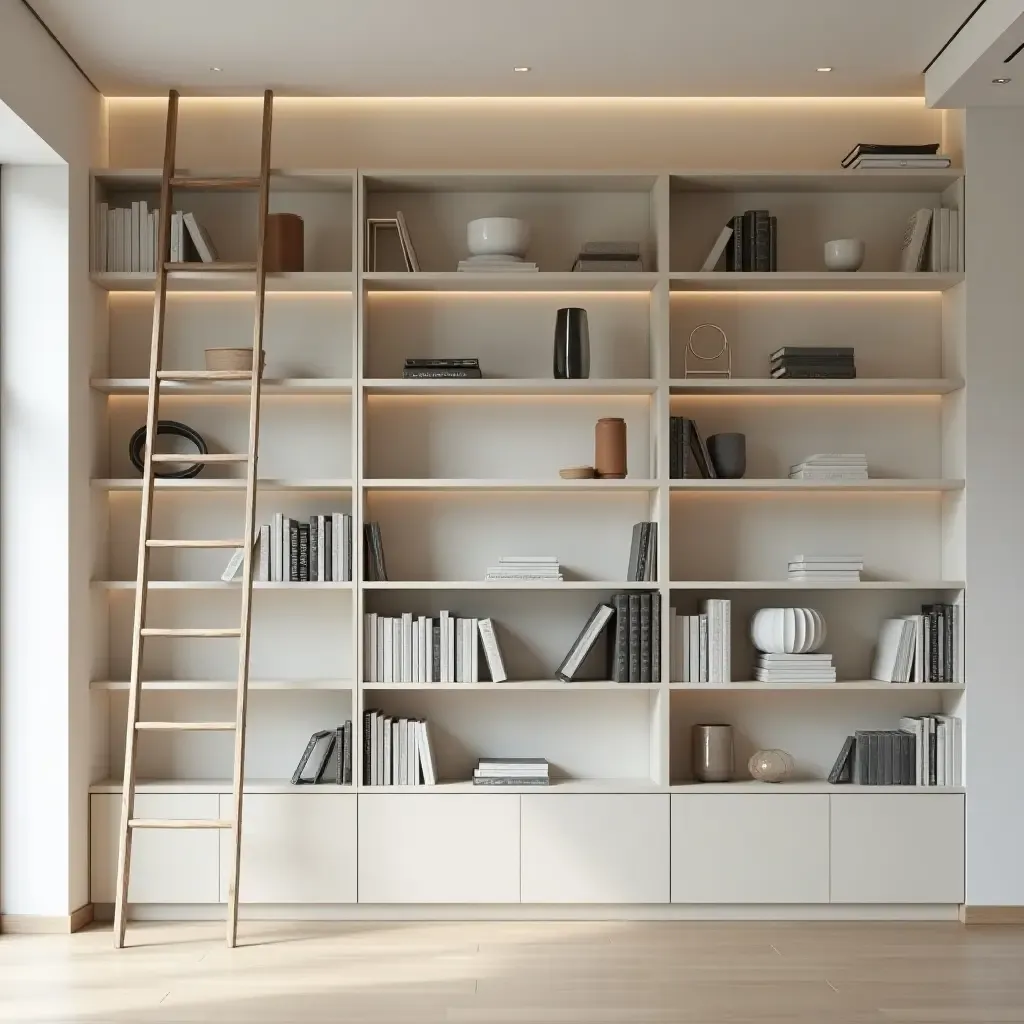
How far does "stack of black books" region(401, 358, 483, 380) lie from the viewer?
4.90 meters

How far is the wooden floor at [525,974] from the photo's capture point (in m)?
3.80

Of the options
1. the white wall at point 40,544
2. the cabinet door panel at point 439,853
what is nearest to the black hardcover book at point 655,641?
the cabinet door panel at point 439,853

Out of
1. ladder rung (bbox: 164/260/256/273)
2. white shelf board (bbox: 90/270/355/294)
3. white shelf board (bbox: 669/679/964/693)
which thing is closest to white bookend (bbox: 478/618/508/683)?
white shelf board (bbox: 669/679/964/693)

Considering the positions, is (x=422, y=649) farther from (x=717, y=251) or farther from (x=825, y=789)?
(x=717, y=251)

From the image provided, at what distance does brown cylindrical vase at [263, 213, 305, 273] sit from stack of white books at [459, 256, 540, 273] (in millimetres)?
654

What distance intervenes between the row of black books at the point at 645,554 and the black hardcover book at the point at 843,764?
0.98 meters

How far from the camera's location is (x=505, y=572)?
193 inches

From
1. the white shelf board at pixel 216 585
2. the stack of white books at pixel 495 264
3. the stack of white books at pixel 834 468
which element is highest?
the stack of white books at pixel 495 264

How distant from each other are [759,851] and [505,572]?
4.64 ft

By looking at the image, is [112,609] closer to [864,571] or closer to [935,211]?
[864,571]

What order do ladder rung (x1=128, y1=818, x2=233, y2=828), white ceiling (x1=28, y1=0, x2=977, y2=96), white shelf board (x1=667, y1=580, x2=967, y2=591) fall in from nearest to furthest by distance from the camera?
white ceiling (x1=28, y1=0, x2=977, y2=96) < ladder rung (x1=128, y1=818, x2=233, y2=828) < white shelf board (x1=667, y1=580, x2=967, y2=591)

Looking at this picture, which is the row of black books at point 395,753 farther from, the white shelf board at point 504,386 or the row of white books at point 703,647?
the white shelf board at point 504,386

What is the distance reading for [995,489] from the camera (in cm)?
486

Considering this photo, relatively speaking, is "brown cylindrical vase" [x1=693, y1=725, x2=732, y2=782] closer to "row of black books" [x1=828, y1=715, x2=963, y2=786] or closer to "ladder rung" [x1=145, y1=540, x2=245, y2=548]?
"row of black books" [x1=828, y1=715, x2=963, y2=786]
